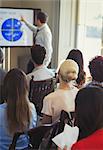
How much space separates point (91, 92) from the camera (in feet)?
4.51

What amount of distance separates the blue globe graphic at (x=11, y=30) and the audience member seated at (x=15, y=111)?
3230 millimetres

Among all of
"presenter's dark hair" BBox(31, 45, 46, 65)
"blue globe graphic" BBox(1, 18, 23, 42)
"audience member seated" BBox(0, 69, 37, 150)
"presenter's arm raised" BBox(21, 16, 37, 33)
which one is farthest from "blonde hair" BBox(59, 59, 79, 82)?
"blue globe graphic" BBox(1, 18, 23, 42)

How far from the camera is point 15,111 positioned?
6.56 ft

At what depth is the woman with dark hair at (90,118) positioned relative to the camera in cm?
133

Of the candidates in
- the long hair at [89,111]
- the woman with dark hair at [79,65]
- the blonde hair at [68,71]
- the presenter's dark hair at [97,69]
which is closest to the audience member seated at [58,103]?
the blonde hair at [68,71]

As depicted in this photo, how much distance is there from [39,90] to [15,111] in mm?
1091

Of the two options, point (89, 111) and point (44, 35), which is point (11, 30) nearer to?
point (44, 35)

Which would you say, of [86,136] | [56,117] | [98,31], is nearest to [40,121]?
[56,117]

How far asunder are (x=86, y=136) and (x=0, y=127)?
0.76m

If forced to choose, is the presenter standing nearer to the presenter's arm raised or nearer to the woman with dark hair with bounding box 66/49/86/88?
the presenter's arm raised

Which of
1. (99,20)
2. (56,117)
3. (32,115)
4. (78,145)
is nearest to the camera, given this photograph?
(78,145)

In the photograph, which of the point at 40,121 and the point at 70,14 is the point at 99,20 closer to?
the point at 70,14

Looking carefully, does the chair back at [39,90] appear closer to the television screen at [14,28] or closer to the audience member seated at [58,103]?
the audience member seated at [58,103]

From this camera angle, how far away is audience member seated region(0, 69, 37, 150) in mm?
1961
